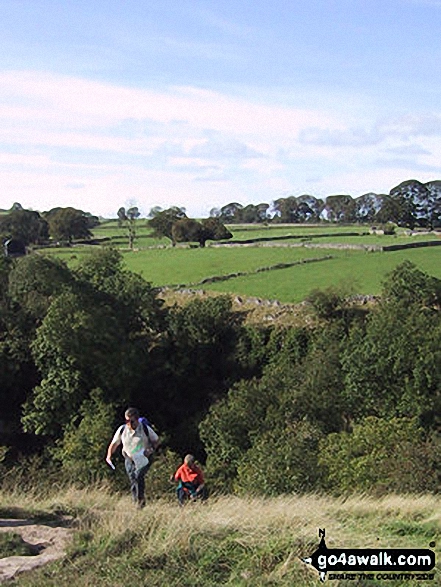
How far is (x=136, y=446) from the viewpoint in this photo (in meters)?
10.0

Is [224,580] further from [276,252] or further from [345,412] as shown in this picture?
[276,252]

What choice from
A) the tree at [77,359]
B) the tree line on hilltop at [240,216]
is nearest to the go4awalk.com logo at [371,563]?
the tree at [77,359]

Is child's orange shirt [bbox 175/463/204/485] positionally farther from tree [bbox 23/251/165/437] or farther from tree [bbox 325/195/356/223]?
tree [bbox 325/195/356/223]

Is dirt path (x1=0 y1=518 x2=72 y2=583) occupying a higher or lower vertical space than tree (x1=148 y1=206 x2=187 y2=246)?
lower

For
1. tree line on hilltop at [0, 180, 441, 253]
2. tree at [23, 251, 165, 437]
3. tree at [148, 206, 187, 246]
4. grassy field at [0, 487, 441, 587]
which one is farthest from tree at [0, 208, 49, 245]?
grassy field at [0, 487, 441, 587]

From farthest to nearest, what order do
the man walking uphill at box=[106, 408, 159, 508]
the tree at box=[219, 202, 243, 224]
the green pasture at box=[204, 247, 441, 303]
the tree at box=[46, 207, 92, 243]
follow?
the tree at box=[219, 202, 243, 224]
the tree at box=[46, 207, 92, 243]
the green pasture at box=[204, 247, 441, 303]
the man walking uphill at box=[106, 408, 159, 508]

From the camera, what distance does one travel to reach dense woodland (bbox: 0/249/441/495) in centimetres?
2339

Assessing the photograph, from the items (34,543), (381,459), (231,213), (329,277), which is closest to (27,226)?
(329,277)

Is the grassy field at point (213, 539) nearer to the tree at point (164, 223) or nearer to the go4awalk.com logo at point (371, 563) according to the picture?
the go4awalk.com logo at point (371, 563)

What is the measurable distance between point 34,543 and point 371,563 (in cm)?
416

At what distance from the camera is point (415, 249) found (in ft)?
200

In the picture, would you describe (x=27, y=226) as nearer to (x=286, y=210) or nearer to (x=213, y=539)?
(x=286, y=210)

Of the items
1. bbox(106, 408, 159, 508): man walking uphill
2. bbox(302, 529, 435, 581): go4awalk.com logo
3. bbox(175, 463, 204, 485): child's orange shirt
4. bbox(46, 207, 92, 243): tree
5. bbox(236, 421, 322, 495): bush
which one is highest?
bbox(46, 207, 92, 243): tree

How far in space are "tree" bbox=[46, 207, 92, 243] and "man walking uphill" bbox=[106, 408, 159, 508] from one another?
259 feet
